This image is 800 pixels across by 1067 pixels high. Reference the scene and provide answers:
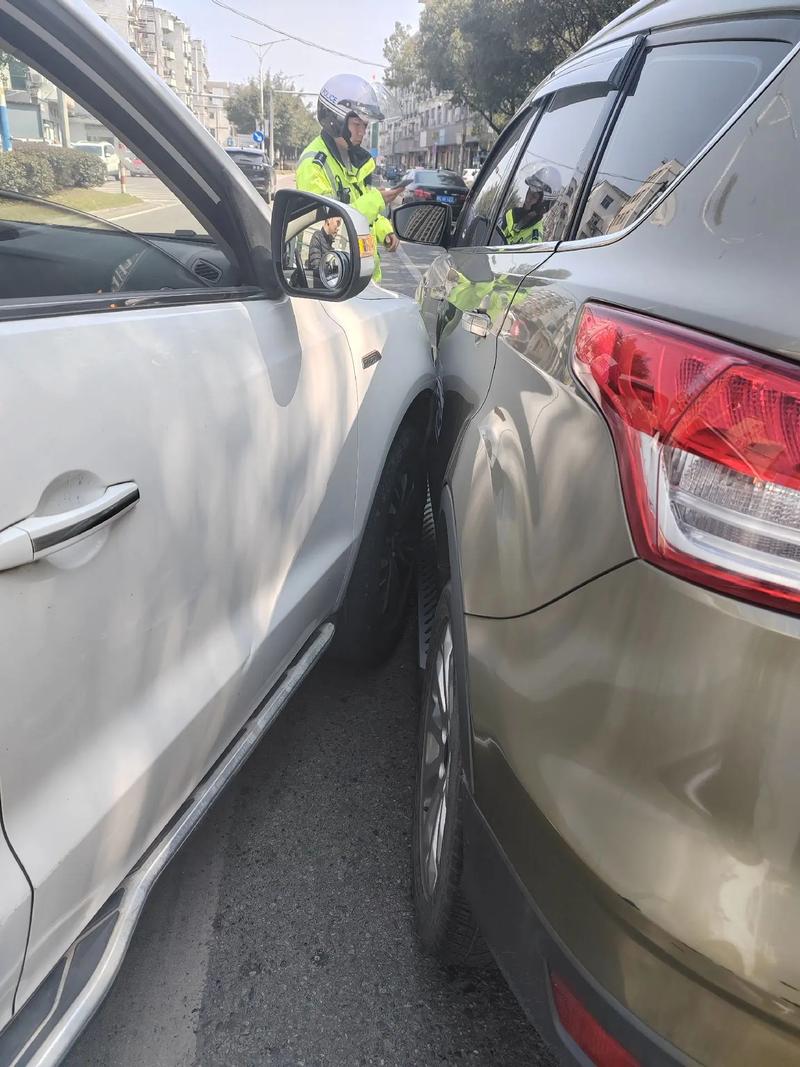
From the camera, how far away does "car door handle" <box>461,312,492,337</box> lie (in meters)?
1.95

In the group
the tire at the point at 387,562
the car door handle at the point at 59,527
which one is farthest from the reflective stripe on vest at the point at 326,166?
the car door handle at the point at 59,527

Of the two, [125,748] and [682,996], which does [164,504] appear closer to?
[125,748]

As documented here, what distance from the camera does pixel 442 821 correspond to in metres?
1.59

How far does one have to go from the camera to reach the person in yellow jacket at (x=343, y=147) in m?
4.87

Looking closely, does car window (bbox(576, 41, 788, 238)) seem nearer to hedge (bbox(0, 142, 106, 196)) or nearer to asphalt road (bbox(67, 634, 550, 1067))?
hedge (bbox(0, 142, 106, 196))

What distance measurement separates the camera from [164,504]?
1327 millimetres

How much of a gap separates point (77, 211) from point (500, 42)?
97.0ft

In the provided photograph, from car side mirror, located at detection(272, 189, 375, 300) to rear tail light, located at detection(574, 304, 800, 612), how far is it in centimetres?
105

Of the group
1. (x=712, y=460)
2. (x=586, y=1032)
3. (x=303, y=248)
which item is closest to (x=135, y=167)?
(x=303, y=248)

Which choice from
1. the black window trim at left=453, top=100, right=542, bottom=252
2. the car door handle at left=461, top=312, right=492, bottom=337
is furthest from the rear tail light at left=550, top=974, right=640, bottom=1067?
the black window trim at left=453, top=100, right=542, bottom=252

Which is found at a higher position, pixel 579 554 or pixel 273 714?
pixel 579 554

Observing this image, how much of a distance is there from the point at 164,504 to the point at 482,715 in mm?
618

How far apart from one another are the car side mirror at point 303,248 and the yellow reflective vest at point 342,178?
2694 mm

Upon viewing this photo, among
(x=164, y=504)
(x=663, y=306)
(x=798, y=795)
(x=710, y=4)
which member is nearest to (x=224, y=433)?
(x=164, y=504)
